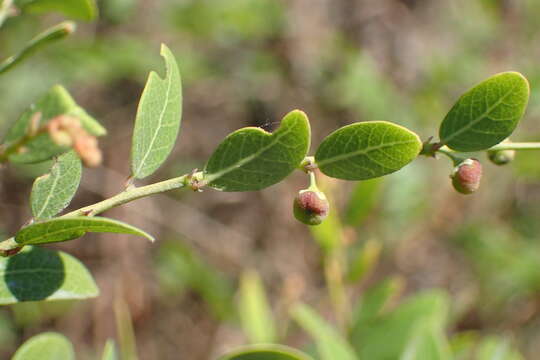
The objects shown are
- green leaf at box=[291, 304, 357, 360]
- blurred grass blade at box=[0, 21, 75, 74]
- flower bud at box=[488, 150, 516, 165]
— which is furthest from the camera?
green leaf at box=[291, 304, 357, 360]

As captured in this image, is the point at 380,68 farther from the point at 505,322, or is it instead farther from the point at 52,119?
the point at 52,119

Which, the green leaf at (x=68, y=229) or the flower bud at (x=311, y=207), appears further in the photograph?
the flower bud at (x=311, y=207)

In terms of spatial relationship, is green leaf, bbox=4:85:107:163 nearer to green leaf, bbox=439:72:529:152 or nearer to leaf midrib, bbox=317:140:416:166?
leaf midrib, bbox=317:140:416:166

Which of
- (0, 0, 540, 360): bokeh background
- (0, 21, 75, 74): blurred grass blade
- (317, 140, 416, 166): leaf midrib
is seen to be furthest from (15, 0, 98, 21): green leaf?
(0, 0, 540, 360): bokeh background

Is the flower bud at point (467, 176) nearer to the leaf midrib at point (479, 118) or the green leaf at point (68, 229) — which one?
the leaf midrib at point (479, 118)

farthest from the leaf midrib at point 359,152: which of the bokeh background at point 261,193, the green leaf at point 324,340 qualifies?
the bokeh background at point 261,193

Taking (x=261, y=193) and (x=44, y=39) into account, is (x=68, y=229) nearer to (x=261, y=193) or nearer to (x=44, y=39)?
(x=44, y=39)

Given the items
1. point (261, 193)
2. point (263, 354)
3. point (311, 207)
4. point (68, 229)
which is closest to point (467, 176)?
point (311, 207)
